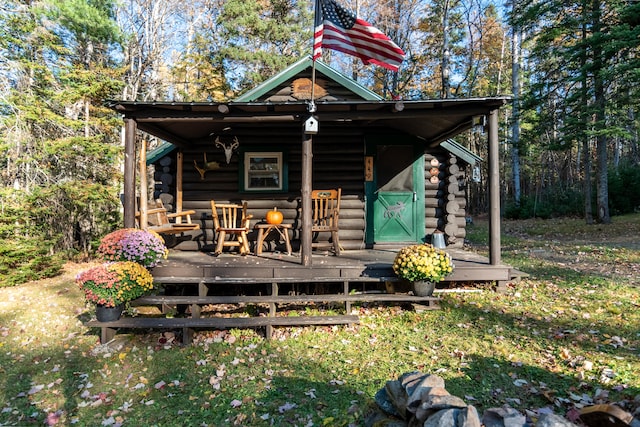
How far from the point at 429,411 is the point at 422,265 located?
3.17 meters

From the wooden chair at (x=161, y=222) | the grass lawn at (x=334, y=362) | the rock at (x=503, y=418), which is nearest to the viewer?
the rock at (x=503, y=418)

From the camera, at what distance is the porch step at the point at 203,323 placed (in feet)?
15.3

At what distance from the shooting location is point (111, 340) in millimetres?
4746

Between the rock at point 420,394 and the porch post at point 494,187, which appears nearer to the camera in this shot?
the rock at point 420,394

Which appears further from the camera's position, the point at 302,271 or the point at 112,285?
the point at 302,271

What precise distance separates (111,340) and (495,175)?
5911 mm

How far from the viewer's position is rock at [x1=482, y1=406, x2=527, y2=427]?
182cm

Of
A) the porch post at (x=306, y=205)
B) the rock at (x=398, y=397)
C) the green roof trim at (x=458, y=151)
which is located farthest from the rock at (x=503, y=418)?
the green roof trim at (x=458, y=151)

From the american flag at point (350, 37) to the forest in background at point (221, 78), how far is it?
3.05 m

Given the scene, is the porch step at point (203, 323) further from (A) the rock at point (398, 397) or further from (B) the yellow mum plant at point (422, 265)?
(A) the rock at point (398, 397)

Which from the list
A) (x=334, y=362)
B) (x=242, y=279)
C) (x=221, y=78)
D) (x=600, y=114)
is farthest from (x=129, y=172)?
(x=600, y=114)

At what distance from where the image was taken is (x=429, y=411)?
6.68ft

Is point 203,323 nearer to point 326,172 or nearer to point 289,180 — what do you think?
point 289,180

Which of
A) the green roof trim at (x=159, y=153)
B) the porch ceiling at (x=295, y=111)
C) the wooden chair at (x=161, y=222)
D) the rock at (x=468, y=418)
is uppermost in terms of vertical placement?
the porch ceiling at (x=295, y=111)
